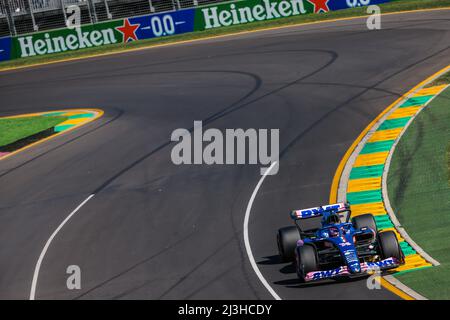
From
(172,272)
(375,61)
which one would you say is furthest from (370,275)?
(375,61)

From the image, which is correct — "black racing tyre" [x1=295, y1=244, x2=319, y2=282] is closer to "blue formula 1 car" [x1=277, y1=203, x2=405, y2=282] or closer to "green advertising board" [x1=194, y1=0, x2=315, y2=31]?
"blue formula 1 car" [x1=277, y1=203, x2=405, y2=282]

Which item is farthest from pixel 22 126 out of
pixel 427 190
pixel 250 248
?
pixel 427 190

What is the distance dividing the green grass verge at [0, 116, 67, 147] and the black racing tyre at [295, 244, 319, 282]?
1999cm

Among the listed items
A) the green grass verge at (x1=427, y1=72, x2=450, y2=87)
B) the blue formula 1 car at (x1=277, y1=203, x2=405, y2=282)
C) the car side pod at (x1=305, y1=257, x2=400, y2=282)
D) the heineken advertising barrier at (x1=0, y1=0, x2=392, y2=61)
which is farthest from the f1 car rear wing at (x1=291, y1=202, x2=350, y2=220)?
the heineken advertising barrier at (x1=0, y1=0, x2=392, y2=61)

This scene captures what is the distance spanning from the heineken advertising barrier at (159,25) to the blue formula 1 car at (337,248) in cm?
3073

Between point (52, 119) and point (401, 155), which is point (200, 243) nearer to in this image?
point (401, 155)

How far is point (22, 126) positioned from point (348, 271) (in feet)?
75.2

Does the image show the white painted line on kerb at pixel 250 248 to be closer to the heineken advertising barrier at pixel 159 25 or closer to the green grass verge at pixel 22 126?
the green grass verge at pixel 22 126

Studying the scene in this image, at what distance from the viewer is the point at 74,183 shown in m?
28.4

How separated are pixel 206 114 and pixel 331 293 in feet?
56.8

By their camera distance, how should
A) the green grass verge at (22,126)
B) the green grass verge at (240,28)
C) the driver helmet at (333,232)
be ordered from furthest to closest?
1. the green grass verge at (240,28)
2. the green grass verge at (22,126)
3. the driver helmet at (333,232)

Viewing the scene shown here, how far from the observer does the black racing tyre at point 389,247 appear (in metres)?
17.7

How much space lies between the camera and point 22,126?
3731cm

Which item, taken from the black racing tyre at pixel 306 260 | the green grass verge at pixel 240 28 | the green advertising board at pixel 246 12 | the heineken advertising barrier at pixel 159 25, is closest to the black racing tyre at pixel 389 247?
the black racing tyre at pixel 306 260
